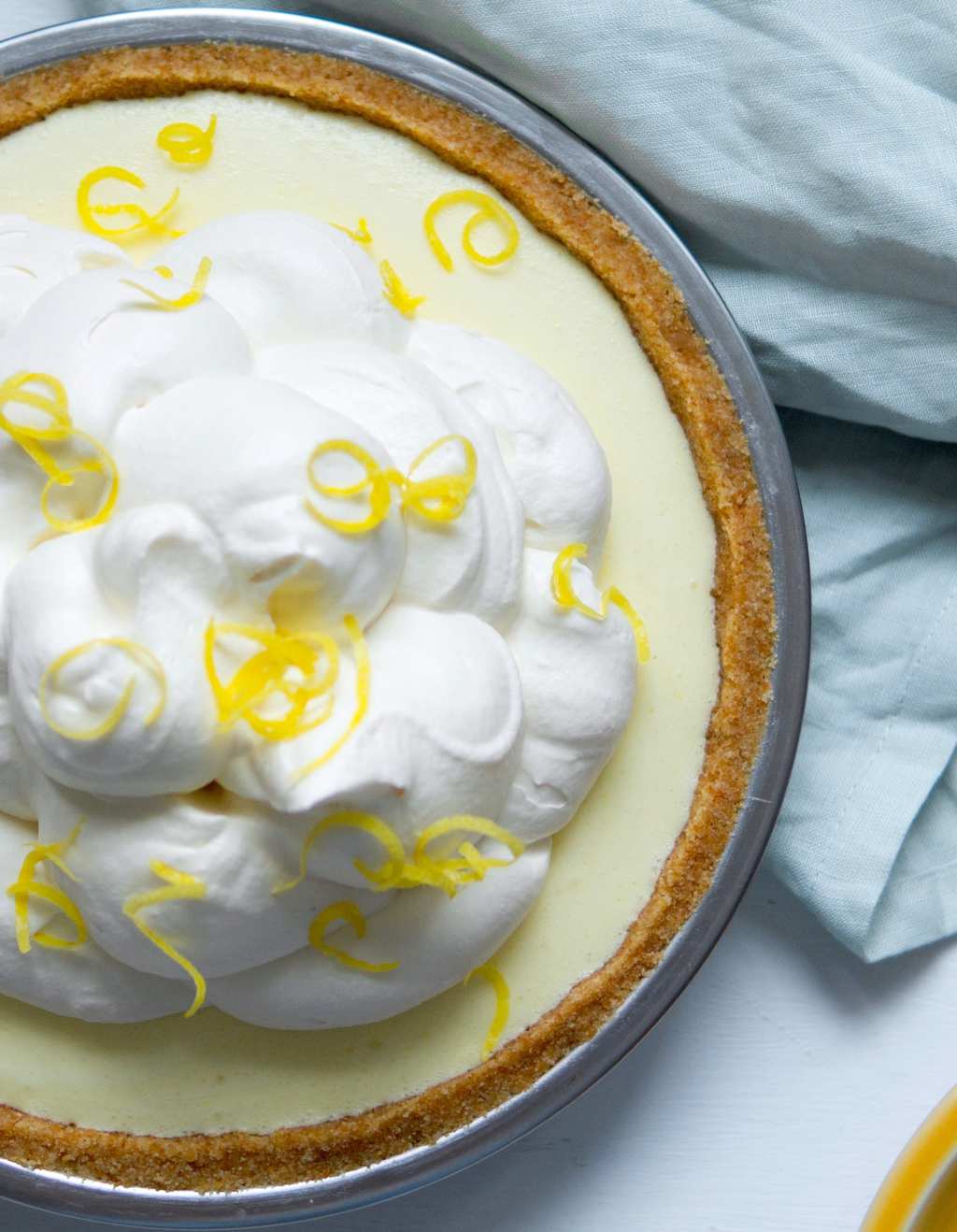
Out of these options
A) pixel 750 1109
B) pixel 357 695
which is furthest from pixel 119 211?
pixel 750 1109

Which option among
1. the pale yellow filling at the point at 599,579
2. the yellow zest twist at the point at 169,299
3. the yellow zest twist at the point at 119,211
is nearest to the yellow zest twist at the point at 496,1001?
the pale yellow filling at the point at 599,579

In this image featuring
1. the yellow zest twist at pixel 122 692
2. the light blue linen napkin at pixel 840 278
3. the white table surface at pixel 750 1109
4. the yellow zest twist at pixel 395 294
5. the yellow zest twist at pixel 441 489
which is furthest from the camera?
the white table surface at pixel 750 1109

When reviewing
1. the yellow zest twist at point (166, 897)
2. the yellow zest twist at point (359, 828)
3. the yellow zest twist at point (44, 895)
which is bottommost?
the yellow zest twist at point (44, 895)

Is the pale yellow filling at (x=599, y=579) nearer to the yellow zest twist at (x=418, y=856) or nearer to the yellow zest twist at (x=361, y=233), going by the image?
the yellow zest twist at (x=361, y=233)

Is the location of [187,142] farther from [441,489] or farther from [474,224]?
[441,489]

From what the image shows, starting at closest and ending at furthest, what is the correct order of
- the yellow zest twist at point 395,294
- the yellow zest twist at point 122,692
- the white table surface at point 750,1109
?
the yellow zest twist at point 122,692
the yellow zest twist at point 395,294
the white table surface at point 750,1109

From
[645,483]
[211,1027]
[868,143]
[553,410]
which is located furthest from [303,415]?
[868,143]

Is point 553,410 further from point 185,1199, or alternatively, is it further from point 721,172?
point 185,1199
